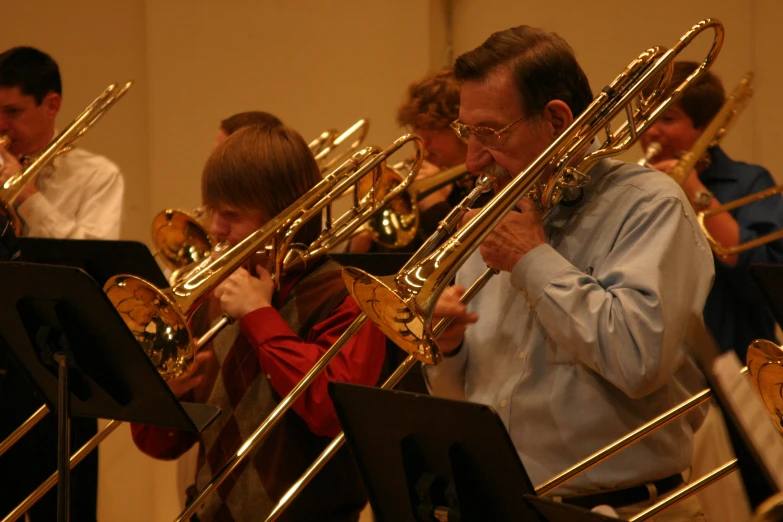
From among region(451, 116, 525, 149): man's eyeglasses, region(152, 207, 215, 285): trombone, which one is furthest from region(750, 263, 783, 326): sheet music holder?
region(152, 207, 215, 285): trombone

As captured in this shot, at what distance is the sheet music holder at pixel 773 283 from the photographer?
181cm

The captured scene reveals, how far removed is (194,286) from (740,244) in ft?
6.18

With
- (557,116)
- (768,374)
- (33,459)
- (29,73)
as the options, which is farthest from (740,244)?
(29,73)

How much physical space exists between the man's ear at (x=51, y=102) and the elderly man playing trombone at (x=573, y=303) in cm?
232

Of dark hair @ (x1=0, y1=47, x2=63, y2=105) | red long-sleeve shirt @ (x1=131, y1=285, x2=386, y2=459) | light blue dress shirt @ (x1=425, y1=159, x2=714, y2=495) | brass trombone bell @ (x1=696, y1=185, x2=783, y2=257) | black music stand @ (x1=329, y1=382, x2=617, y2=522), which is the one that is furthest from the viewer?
dark hair @ (x1=0, y1=47, x2=63, y2=105)

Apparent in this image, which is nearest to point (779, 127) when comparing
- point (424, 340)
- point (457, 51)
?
point (457, 51)

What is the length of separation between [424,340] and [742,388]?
60cm

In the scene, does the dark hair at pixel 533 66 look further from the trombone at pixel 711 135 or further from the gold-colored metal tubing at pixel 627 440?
the trombone at pixel 711 135

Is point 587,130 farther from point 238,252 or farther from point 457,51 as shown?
point 457,51

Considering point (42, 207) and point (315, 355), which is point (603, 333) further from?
point (42, 207)

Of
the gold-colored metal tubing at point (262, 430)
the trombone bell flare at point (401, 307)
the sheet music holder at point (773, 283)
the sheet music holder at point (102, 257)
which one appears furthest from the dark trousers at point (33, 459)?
the sheet music holder at point (773, 283)

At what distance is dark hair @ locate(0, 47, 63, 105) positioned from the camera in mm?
3615

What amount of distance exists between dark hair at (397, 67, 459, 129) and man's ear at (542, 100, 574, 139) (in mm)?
1402

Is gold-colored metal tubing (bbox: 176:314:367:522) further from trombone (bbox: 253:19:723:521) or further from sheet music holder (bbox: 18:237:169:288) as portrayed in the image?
sheet music holder (bbox: 18:237:169:288)
